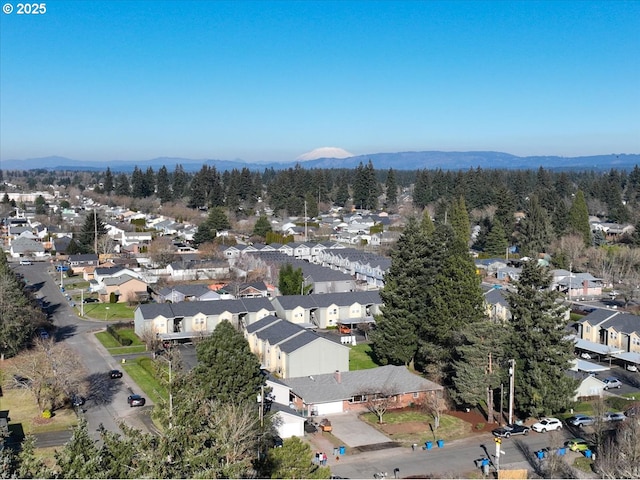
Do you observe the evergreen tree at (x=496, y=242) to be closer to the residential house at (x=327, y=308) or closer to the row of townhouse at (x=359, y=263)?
the row of townhouse at (x=359, y=263)

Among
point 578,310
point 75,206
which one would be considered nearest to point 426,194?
point 578,310

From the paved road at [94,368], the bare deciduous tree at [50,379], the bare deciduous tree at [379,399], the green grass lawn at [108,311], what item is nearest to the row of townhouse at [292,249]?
the green grass lawn at [108,311]

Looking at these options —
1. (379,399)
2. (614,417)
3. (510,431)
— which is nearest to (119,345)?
(379,399)

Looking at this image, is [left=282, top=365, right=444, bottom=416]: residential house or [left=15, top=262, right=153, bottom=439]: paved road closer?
[left=15, top=262, right=153, bottom=439]: paved road

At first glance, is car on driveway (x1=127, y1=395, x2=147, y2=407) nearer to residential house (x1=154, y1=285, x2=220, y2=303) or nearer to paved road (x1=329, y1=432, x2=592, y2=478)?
paved road (x1=329, y1=432, x2=592, y2=478)

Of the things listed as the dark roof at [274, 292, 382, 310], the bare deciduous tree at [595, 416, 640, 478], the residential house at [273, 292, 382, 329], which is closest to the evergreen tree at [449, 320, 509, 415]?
the bare deciduous tree at [595, 416, 640, 478]
